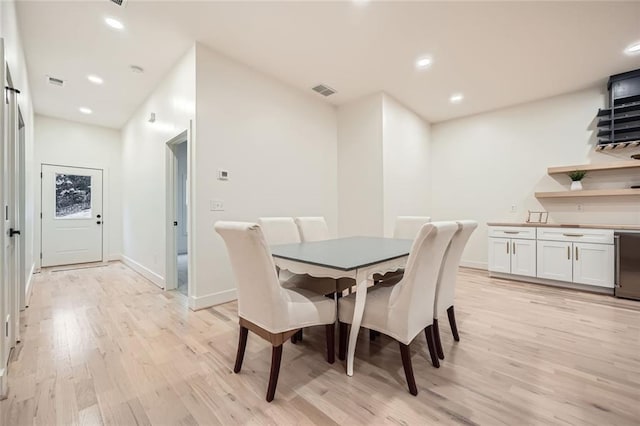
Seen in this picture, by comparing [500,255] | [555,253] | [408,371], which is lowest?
[408,371]

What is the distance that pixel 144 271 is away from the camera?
434cm

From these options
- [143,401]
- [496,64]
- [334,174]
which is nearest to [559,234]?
[496,64]

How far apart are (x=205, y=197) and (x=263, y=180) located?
2.64 ft

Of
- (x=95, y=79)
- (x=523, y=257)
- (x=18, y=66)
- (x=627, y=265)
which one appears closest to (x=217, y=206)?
(x=18, y=66)

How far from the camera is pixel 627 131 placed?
11.5ft

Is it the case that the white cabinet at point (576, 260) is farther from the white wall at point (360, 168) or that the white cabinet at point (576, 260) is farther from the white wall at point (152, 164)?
the white wall at point (152, 164)

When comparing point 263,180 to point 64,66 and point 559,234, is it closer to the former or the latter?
point 64,66

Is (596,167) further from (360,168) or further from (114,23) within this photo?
(114,23)

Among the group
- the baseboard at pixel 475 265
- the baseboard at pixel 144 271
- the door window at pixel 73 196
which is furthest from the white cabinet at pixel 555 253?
the door window at pixel 73 196

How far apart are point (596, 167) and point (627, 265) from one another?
1.34 meters

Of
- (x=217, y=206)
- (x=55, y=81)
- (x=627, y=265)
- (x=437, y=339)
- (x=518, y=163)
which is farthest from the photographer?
(x=518, y=163)

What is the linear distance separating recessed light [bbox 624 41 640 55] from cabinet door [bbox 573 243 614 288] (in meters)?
2.21

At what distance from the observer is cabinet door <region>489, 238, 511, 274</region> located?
13.4ft

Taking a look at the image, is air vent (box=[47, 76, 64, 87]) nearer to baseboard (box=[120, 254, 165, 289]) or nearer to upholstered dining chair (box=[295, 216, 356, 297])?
baseboard (box=[120, 254, 165, 289])
